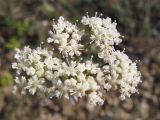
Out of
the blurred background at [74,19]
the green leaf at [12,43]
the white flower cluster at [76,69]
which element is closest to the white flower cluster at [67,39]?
the white flower cluster at [76,69]

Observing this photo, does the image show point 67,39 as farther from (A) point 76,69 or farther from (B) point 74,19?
(B) point 74,19

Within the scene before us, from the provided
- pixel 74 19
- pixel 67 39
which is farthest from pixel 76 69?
pixel 74 19

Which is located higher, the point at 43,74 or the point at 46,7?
the point at 46,7

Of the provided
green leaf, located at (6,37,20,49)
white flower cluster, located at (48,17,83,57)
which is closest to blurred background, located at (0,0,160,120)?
green leaf, located at (6,37,20,49)

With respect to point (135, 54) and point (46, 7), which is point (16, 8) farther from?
point (135, 54)

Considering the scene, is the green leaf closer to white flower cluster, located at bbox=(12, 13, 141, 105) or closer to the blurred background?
the blurred background

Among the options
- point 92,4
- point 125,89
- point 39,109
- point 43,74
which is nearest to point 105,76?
point 125,89
